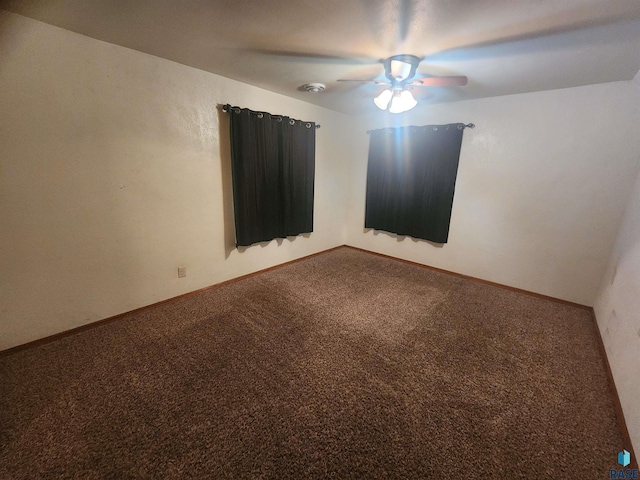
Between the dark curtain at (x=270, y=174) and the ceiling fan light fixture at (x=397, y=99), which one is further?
the dark curtain at (x=270, y=174)

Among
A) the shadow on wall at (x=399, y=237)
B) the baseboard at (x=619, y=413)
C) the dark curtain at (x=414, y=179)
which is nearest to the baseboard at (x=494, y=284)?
the shadow on wall at (x=399, y=237)

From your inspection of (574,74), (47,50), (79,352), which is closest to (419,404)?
(79,352)

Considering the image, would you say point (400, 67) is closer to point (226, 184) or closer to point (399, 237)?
point (226, 184)

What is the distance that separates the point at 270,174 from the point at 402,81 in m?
1.68

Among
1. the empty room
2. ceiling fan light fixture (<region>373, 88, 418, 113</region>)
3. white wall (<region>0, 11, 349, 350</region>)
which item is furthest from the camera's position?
ceiling fan light fixture (<region>373, 88, 418, 113</region>)

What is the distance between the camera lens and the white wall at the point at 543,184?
2.40 m

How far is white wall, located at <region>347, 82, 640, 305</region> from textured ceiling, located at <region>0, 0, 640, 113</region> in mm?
329

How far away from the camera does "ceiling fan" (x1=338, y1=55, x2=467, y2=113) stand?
1965 millimetres

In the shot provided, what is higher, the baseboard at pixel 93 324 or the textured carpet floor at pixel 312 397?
the baseboard at pixel 93 324

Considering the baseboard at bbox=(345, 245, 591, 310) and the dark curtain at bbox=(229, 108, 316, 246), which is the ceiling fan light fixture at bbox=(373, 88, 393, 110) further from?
the baseboard at bbox=(345, 245, 591, 310)

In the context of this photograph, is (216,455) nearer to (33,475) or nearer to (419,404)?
(33,475)

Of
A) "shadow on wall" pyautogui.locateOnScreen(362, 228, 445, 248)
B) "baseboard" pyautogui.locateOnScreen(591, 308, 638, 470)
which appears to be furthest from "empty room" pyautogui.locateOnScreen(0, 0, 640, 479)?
"shadow on wall" pyautogui.locateOnScreen(362, 228, 445, 248)

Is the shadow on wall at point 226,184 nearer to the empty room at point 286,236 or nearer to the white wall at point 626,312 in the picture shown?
the empty room at point 286,236

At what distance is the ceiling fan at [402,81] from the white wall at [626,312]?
173cm
